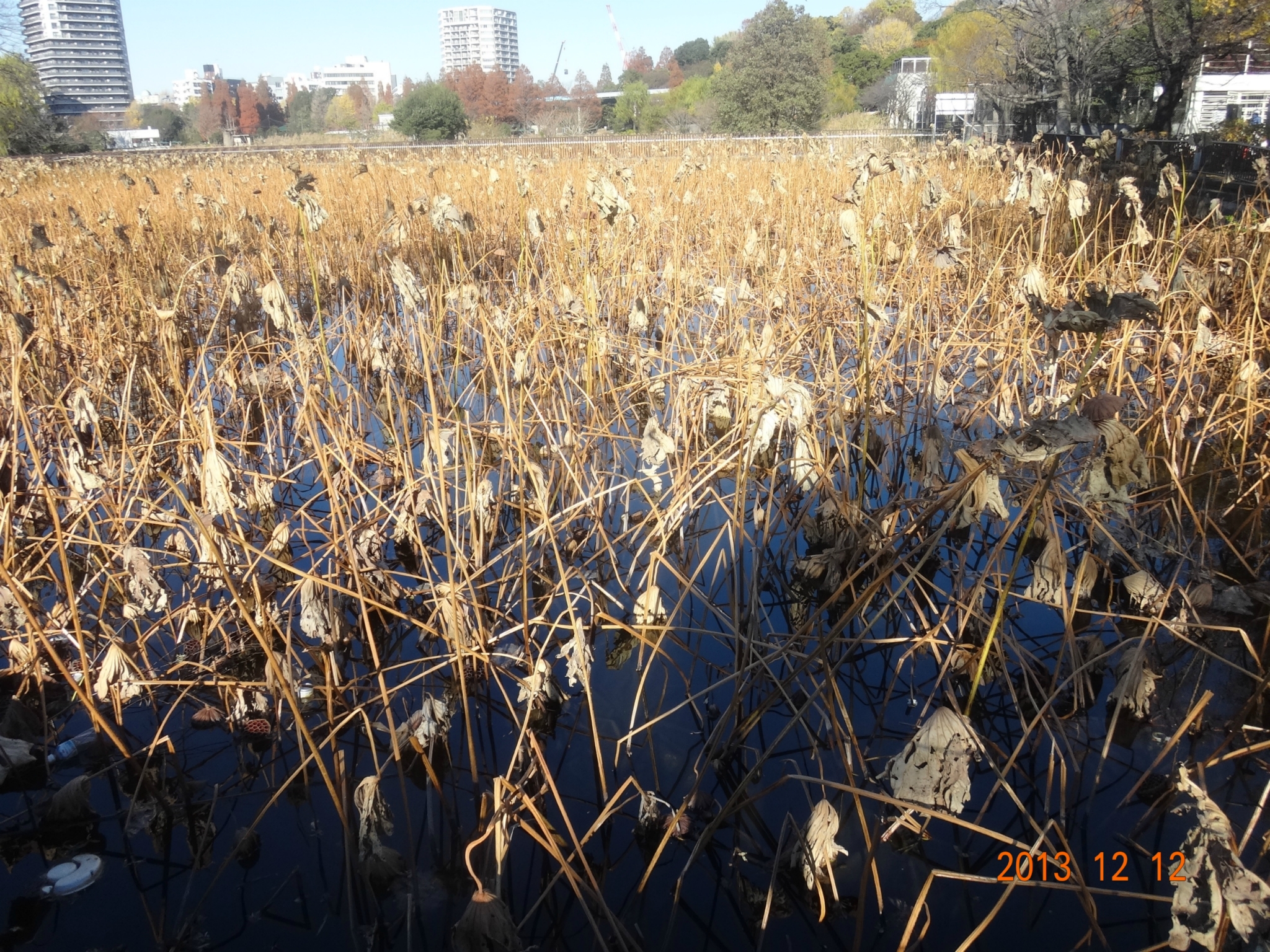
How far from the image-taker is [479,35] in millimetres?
154125

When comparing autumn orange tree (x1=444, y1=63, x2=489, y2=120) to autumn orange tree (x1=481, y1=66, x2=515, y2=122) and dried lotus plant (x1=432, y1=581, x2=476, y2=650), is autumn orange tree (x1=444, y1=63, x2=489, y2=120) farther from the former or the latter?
dried lotus plant (x1=432, y1=581, x2=476, y2=650)

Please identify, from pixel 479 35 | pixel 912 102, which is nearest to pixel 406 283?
pixel 912 102

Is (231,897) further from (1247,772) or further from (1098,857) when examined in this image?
(1247,772)

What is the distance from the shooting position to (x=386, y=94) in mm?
124812

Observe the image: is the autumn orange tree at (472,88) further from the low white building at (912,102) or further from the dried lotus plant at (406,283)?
the dried lotus plant at (406,283)

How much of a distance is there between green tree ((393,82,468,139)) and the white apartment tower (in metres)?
139

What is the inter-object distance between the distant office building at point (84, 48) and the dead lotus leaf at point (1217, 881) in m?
140

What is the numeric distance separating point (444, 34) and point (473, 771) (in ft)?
594

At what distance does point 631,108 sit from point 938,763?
149 ft

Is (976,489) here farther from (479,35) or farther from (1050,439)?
(479,35)

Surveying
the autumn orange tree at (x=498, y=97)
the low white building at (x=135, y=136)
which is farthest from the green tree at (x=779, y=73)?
the low white building at (x=135, y=136)

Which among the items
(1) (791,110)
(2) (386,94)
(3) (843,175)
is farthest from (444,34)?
(3) (843,175)

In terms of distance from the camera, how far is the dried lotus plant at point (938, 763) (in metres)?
1.13

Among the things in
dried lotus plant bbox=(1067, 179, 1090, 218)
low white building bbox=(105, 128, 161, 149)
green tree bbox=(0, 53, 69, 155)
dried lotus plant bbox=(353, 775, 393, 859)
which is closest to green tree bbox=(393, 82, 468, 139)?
green tree bbox=(0, 53, 69, 155)
